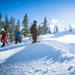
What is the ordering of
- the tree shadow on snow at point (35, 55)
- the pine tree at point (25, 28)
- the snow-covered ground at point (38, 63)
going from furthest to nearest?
1. the pine tree at point (25, 28)
2. the tree shadow on snow at point (35, 55)
3. the snow-covered ground at point (38, 63)

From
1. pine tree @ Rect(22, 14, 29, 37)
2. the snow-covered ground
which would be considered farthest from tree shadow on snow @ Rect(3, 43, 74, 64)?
pine tree @ Rect(22, 14, 29, 37)

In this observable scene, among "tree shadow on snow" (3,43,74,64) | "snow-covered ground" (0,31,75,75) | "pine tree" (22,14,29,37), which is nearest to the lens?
"snow-covered ground" (0,31,75,75)

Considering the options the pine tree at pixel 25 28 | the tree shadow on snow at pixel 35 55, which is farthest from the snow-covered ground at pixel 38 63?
the pine tree at pixel 25 28

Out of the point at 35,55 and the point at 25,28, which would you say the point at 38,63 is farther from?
the point at 25,28

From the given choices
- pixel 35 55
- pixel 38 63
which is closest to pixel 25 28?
pixel 35 55

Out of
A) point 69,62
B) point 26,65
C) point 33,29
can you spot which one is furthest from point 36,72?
point 33,29

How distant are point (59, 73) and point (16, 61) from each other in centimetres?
241

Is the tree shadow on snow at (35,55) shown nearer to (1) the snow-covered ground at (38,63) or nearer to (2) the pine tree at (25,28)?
(1) the snow-covered ground at (38,63)

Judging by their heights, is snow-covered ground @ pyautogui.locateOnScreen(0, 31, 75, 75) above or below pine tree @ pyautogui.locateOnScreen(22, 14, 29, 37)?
below

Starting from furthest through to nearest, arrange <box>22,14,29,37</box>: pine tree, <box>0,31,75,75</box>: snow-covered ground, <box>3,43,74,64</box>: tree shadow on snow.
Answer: <box>22,14,29,37</box>: pine tree
<box>3,43,74,64</box>: tree shadow on snow
<box>0,31,75,75</box>: snow-covered ground

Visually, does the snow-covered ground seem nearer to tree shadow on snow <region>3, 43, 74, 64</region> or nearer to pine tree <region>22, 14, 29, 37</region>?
tree shadow on snow <region>3, 43, 74, 64</region>

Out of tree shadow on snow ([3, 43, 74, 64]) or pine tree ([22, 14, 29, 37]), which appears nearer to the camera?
tree shadow on snow ([3, 43, 74, 64])

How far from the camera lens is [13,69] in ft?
13.5

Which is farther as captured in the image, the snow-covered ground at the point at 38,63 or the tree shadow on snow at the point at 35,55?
the tree shadow on snow at the point at 35,55
